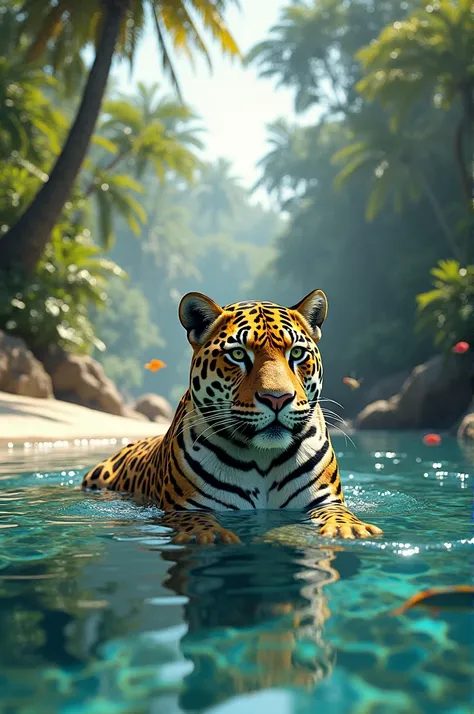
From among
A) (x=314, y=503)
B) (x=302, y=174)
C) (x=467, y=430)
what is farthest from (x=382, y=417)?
(x=302, y=174)

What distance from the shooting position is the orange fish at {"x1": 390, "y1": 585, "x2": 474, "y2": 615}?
2588 millimetres

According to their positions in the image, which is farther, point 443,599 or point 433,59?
point 433,59

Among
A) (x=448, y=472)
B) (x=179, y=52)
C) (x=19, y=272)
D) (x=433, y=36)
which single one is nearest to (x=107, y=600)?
(x=448, y=472)

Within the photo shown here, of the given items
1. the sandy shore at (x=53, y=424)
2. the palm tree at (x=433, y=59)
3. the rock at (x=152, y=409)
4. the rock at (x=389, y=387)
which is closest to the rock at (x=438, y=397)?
the palm tree at (x=433, y=59)

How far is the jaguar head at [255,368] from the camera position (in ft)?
12.9

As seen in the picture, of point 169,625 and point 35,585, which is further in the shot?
point 35,585

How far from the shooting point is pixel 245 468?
4363 mm

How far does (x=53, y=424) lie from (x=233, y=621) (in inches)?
463

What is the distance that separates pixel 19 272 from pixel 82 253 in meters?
2.63

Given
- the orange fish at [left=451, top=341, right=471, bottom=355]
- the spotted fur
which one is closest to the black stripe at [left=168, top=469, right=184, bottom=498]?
the spotted fur

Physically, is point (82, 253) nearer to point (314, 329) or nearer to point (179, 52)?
point (179, 52)

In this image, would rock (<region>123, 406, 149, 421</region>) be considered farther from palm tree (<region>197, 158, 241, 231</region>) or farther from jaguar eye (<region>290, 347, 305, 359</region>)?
palm tree (<region>197, 158, 241, 231</region>)

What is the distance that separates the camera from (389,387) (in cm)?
3114

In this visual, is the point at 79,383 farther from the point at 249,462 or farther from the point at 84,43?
the point at 249,462
